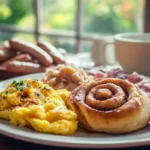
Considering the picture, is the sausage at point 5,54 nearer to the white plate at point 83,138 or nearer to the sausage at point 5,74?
the sausage at point 5,74

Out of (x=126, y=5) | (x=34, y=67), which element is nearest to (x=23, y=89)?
(x=34, y=67)

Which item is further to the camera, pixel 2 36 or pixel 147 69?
pixel 2 36

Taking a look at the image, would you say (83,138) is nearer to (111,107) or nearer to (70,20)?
(111,107)

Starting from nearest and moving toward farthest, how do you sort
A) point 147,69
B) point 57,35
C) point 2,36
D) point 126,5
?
point 147,69, point 126,5, point 57,35, point 2,36

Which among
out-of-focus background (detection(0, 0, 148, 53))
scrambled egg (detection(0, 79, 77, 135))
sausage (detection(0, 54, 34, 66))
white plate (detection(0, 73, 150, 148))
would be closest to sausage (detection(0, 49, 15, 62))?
sausage (detection(0, 54, 34, 66))

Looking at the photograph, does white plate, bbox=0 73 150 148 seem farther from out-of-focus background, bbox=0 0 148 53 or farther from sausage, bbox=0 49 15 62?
out-of-focus background, bbox=0 0 148 53

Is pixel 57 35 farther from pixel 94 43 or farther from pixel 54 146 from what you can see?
pixel 54 146

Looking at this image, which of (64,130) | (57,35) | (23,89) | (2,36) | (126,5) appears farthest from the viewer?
(2,36)
